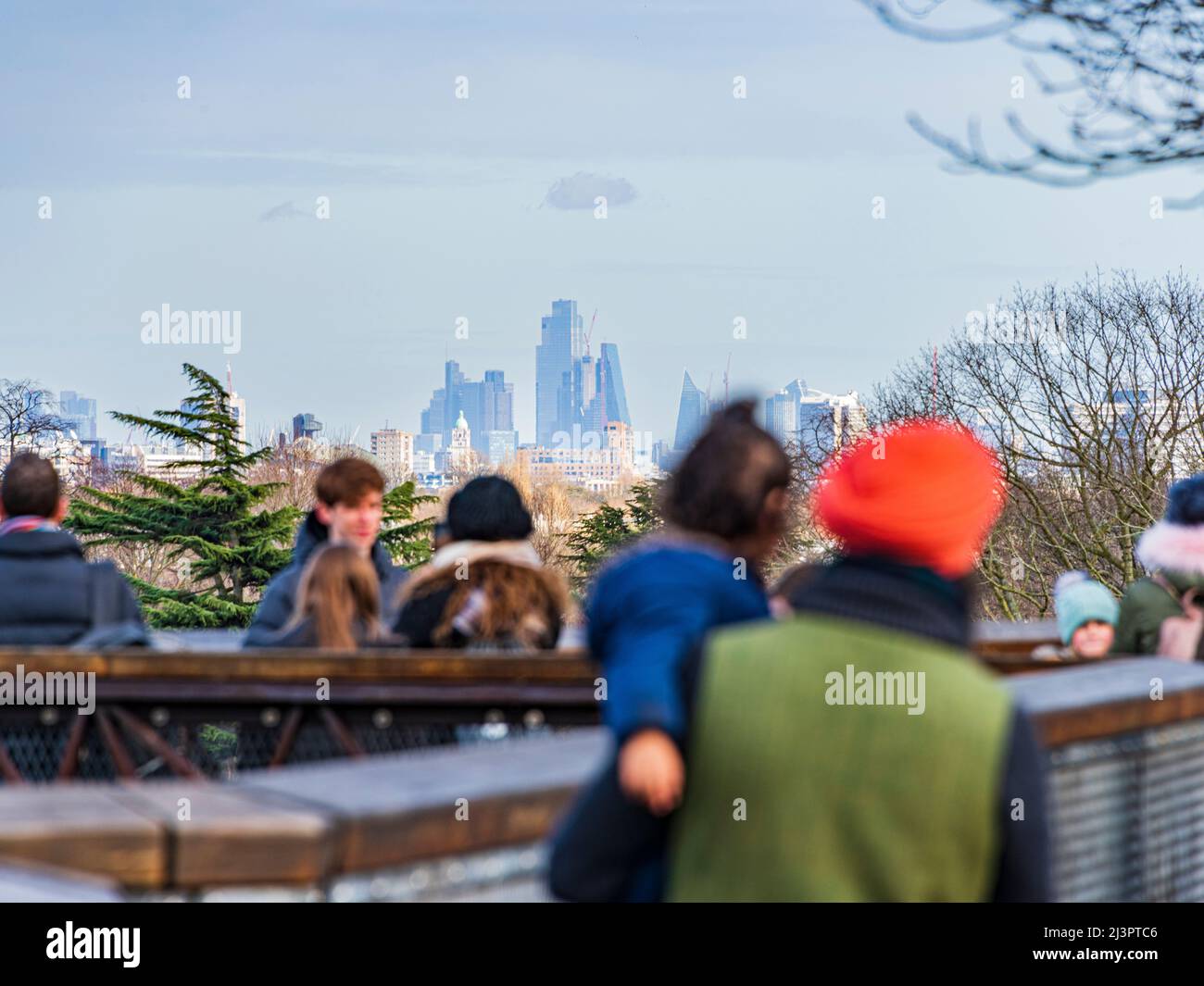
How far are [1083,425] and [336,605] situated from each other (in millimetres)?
29822

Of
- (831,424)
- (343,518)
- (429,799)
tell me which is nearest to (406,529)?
(831,424)

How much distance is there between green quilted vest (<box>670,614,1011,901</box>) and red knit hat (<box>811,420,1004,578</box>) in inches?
5.9

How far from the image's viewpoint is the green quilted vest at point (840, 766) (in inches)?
90.9

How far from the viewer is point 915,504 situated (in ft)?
8.13

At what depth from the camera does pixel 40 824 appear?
7.54 ft

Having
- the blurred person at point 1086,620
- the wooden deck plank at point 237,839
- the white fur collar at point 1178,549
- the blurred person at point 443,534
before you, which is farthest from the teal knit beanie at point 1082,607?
the wooden deck plank at point 237,839

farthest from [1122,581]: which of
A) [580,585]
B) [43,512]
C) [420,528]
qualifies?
[43,512]

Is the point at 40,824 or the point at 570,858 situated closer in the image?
the point at 40,824

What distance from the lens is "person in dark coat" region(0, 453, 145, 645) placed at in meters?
5.75

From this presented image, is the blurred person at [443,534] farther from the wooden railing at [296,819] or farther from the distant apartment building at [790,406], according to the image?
the distant apartment building at [790,406]
